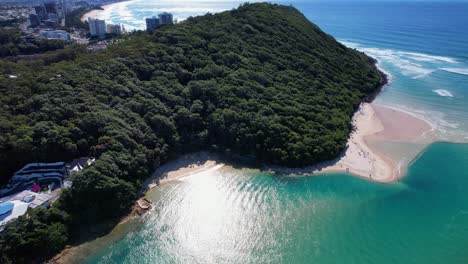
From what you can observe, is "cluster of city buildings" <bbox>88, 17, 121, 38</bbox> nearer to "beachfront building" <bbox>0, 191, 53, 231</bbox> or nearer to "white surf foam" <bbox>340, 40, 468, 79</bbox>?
"beachfront building" <bbox>0, 191, 53, 231</bbox>

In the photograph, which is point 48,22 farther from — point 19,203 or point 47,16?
point 19,203

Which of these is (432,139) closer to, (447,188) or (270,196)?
(447,188)

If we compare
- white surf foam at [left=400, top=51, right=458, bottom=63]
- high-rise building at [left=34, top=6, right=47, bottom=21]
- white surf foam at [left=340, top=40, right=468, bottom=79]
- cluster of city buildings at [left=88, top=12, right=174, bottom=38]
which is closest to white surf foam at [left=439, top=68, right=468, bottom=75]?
white surf foam at [left=340, top=40, right=468, bottom=79]

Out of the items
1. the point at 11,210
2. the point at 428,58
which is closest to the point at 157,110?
the point at 11,210

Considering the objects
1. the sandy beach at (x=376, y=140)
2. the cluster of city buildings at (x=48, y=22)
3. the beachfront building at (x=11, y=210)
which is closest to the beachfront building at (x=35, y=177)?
the beachfront building at (x=11, y=210)

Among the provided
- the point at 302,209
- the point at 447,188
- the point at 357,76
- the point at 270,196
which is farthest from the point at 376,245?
the point at 357,76

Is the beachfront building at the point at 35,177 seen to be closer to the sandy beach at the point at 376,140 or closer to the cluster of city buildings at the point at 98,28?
the sandy beach at the point at 376,140
